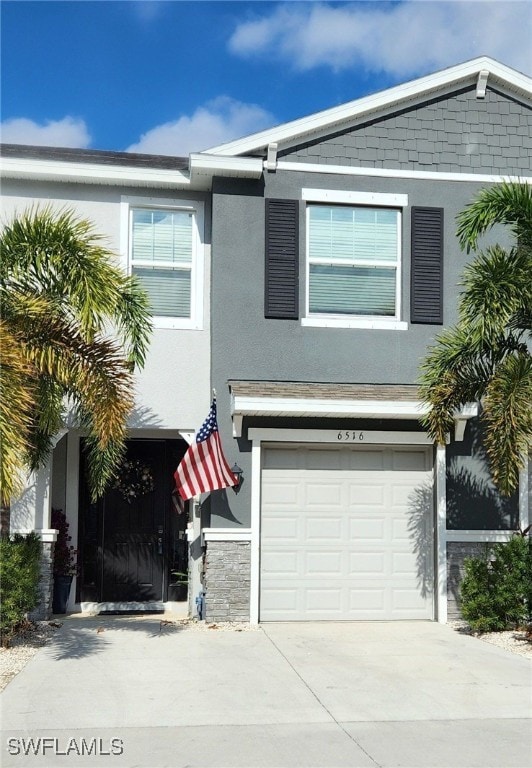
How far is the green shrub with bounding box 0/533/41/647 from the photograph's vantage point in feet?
32.9

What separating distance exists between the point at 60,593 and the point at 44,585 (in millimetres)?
1274

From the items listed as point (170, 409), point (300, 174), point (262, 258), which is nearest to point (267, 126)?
point (300, 174)

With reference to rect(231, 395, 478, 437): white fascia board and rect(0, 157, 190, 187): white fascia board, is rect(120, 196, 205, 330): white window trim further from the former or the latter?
rect(231, 395, 478, 437): white fascia board

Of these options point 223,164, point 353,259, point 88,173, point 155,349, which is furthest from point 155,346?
point 353,259

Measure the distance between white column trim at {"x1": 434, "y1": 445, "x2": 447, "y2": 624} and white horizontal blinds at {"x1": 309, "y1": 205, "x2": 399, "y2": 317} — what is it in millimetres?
2264

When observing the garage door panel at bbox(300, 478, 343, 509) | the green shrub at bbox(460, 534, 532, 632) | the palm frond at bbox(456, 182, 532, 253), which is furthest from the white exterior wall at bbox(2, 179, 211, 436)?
the green shrub at bbox(460, 534, 532, 632)

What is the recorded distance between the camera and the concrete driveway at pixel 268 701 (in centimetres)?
653

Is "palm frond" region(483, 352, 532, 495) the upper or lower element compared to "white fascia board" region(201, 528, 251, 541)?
upper

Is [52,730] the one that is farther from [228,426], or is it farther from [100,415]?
[228,426]

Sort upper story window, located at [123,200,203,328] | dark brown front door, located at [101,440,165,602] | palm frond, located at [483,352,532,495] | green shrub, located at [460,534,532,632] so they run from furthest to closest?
dark brown front door, located at [101,440,165,602]
upper story window, located at [123,200,203,328]
green shrub, located at [460,534,532,632]
palm frond, located at [483,352,532,495]

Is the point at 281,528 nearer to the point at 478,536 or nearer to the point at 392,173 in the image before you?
the point at 478,536

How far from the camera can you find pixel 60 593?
1313 cm

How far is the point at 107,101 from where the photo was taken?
1320 centimetres

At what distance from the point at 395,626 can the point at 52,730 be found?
6.10 m
